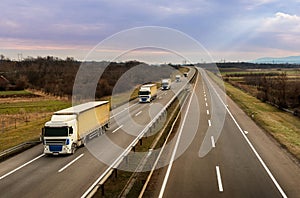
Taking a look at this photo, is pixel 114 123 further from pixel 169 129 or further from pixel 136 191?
pixel 136 191

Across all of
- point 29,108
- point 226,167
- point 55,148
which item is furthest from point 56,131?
point 29,108

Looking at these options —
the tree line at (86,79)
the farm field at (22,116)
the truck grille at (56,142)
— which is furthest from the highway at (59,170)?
the tree line at (86,79)

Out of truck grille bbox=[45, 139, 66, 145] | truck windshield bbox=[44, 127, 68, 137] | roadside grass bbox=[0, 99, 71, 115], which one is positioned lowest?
roadside grass bbox=[0, 99, 71, 115]

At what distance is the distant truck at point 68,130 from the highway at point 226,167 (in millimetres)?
6266

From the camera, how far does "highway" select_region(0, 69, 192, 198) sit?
15695 mm

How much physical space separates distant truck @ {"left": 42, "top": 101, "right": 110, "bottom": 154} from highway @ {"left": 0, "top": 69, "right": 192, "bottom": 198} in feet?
1.97

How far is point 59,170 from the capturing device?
1900 centimetres

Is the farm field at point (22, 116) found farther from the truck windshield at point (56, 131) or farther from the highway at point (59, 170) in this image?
the truck windshield at point (56, 131)

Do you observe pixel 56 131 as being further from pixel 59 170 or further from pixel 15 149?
pixel 15 149

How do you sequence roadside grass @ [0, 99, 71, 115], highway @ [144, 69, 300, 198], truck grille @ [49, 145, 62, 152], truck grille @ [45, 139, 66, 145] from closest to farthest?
highway @ [144, 69, 300, 198] < truck grille @ [45, 139, 66, 145] < truck grille @ [49, 145, 62, 152] < roadside grass @ [0, 99, 71, 115]

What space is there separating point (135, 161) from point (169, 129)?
10368mm

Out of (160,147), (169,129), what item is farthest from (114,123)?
(160,147)

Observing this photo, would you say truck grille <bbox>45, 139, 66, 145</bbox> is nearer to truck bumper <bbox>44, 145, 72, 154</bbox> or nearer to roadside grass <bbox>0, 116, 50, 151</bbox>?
truck bumper <bbox>44, 145, 72, 154</bbox>

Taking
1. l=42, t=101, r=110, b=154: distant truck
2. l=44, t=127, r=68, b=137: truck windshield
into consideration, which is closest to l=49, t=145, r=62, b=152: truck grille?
l=42, t=101, r=110, b=154: distant truck
